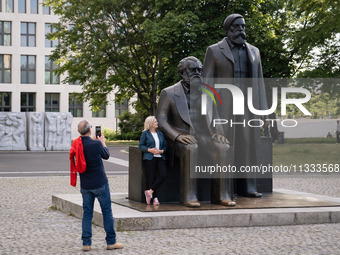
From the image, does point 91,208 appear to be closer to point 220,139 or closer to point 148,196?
point 148,196

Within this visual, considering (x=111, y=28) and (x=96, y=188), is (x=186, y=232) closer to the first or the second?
(x=96, y=188)

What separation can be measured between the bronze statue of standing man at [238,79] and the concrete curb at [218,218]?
1.57 metres

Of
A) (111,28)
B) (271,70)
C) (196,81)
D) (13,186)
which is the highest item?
(111,28)

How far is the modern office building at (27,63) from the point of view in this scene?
235ft

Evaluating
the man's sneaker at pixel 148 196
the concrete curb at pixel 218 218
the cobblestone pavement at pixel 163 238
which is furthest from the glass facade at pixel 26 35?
the man's sneaker at pixel 148 196

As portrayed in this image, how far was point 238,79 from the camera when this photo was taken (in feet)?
39.8

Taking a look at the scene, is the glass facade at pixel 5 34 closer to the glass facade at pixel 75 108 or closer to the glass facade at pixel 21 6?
the glass facade at pixel 21 6

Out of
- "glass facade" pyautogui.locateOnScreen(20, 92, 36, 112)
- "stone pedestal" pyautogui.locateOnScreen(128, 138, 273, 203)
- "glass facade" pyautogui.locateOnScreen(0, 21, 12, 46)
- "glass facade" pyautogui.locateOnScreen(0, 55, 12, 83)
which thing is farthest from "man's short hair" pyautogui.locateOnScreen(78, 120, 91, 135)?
"glass facade" pyautogui.locateOnScreen(0, 21, 12, 46)

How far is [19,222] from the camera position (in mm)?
11164

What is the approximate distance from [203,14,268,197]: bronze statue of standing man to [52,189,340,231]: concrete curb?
1.57 m

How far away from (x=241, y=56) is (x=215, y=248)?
181 inches

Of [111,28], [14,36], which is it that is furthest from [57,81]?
[111,28]

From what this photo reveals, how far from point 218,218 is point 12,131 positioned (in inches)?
1247

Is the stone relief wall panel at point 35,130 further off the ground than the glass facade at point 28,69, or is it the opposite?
the glass facade at point 28,69
